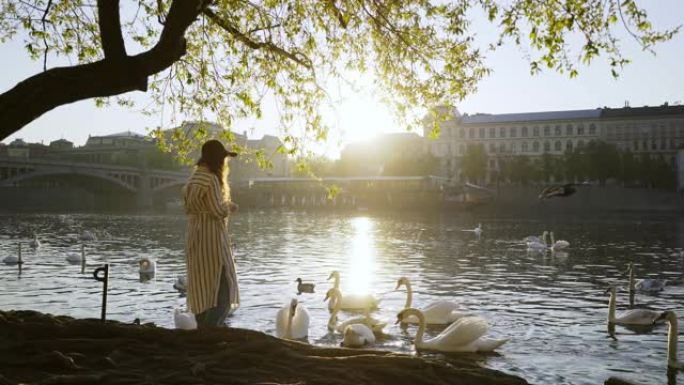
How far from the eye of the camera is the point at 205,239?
6.66 meters

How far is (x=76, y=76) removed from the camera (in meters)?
6.46

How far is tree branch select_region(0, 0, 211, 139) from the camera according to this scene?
636 cm

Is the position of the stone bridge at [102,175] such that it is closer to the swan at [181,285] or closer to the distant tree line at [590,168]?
the distant tree line at [590,168]

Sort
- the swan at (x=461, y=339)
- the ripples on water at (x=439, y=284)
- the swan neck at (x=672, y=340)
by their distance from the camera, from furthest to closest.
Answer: the ripples on water at (x=439, y=284)
the swan at (x=461, y=339)
the swan neck at (x=672, y=340)

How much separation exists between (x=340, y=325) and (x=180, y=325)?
2750 millimetres

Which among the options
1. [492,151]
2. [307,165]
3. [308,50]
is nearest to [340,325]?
[307,165]

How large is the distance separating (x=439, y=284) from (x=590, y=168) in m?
83.2

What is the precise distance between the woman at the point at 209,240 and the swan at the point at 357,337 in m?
4.12

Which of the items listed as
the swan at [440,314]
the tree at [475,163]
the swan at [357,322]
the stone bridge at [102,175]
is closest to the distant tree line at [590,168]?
the tree at [475,163]

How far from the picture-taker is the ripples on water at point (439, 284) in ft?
35.8

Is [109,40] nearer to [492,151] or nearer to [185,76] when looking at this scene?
[185,76]

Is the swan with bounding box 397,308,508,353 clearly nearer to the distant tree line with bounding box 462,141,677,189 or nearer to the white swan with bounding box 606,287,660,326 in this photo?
the white swan with bounding box 606,287,660,326

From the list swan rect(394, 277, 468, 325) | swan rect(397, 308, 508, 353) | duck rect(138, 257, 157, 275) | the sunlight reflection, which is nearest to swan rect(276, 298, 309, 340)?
swan rect(397, 308, 508, 353)

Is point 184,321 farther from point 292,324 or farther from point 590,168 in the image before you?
point 590,168
